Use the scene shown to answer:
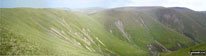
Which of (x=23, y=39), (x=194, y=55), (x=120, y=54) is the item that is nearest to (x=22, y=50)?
(x=23, y=39)

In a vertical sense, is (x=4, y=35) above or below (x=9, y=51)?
above

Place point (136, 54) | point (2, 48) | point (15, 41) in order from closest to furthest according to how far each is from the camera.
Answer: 1. point (2, 48)
2. point (15, 41)
3. point (136, 54)

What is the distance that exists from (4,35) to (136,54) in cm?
15088

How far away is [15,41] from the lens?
5169 centimetres

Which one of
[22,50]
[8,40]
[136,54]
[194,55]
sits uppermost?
[8,40]

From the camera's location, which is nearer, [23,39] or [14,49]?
[14,49]

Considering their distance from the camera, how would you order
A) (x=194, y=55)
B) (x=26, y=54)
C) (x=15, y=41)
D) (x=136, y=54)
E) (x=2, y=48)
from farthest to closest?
(x=136, y=54), (x=194, y=55), (x=15, y=41), (x=26, y=54), (x=2, y=48)

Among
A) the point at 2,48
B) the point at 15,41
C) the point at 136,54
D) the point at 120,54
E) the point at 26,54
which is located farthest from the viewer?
the point at 136,54

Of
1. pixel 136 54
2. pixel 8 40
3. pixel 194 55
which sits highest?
pixel 8 40

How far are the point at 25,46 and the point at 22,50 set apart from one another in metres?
3.76

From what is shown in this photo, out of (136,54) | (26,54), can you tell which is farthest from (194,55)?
(136,54)

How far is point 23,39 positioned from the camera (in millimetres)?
56625

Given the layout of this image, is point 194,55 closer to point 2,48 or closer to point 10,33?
point 2,48

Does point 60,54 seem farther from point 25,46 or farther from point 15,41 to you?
Answer: point 15,41
